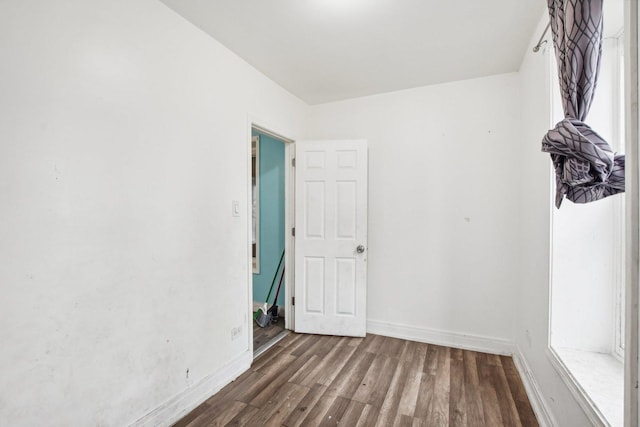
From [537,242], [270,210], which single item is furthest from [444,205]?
[270,210]

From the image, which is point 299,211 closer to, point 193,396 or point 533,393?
point 193,396

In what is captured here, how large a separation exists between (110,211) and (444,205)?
2.58 meters

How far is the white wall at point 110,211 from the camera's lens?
44.4 inches

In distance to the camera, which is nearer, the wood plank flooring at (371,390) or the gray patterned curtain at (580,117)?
the gray patterned curtain at (580,117)

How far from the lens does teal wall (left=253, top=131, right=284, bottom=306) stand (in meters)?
3.45

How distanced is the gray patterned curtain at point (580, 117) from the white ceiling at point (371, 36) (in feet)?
2.56

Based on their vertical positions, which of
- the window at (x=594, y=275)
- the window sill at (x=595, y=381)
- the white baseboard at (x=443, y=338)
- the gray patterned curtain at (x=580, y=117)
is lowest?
the white baseboard at (x=443, y=338)

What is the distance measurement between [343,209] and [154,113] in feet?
5.97

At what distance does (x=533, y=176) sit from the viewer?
197 centimetres

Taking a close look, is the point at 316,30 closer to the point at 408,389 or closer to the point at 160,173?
the point at 160,173

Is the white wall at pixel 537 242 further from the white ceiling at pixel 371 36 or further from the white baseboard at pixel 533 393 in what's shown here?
the white ceiling at pixel 371 36

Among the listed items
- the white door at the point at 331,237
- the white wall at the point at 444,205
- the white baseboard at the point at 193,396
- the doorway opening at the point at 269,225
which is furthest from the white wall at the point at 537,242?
the doorway opening at the point at 269,225

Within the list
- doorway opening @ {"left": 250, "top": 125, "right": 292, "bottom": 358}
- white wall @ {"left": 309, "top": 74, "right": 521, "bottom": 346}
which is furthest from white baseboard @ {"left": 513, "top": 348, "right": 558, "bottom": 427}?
doorway opening @ {"left": 250, "top": 125, "right": 292, "bottom": 358}

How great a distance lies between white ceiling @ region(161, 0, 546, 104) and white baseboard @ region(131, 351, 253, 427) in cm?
234
